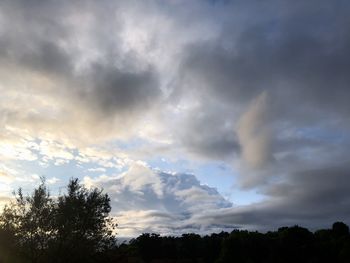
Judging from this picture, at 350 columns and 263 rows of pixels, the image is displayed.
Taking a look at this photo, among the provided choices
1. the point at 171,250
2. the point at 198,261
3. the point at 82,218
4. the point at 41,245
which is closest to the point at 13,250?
the point at 41,245

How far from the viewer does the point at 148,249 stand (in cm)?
18600

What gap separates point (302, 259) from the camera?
484ft

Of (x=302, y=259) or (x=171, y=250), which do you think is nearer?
(x=302, y=259)

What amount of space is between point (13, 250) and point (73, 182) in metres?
8.51

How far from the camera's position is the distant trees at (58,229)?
42406mm

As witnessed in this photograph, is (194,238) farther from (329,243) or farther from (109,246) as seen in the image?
(109,246)

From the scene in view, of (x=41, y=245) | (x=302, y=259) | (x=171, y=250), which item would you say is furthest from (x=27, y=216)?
(x=171, y=250)

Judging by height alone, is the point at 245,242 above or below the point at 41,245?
above

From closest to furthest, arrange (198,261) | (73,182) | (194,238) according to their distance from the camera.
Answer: (73,182) < (198,261) < (194,238)

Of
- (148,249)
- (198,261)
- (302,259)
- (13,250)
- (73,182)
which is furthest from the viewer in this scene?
(148,249)

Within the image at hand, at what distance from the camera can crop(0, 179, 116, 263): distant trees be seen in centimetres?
4241

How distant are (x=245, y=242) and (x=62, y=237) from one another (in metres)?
125

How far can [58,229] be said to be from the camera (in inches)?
1724

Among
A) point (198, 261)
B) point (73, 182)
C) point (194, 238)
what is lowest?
point (73, 182)
